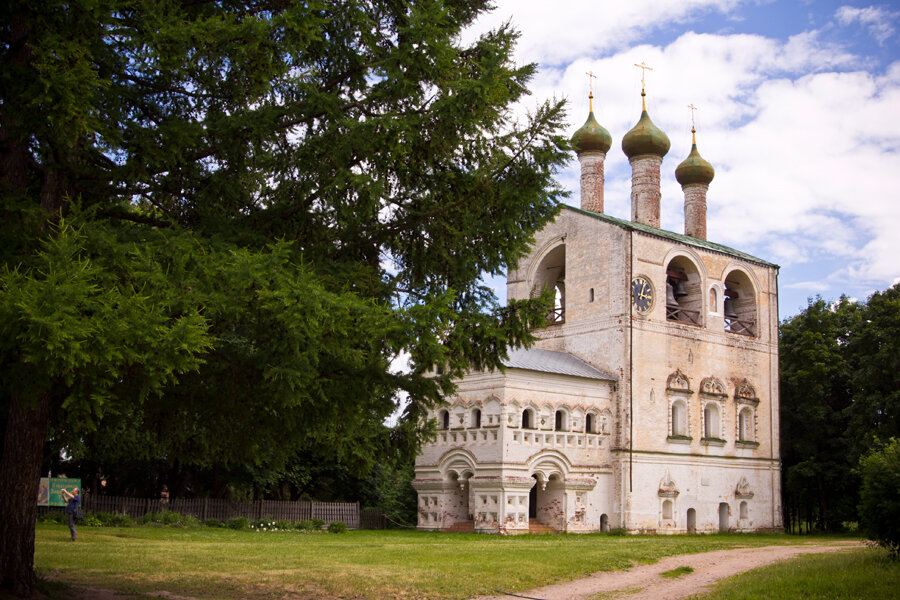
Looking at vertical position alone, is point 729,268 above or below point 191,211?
above

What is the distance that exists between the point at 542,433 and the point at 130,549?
43.9 ft

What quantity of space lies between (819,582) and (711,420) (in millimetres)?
19508

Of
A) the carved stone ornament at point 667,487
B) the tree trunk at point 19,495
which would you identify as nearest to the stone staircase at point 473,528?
the carved stone ornament at point 667,487

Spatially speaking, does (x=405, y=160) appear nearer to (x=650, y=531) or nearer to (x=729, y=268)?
(x=650, y=531)

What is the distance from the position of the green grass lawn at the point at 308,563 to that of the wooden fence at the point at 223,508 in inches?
137

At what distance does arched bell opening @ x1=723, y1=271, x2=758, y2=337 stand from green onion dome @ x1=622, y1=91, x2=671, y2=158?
5353 millimetres

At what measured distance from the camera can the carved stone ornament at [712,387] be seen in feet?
97.3

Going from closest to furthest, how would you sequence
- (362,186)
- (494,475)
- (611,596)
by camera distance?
(362,186) → (611,596) → (494,475)

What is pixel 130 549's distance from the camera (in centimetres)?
1543

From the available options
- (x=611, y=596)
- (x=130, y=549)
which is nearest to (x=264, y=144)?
(x=611, y=596)

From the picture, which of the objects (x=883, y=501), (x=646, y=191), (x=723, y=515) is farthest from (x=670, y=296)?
(x=883, y=501)

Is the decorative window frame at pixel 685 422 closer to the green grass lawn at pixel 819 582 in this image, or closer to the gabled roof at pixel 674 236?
the gabled roof at pixel 674 236

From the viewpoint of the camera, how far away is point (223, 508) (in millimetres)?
25594

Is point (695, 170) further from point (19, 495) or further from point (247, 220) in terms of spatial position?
point (19, 495)
